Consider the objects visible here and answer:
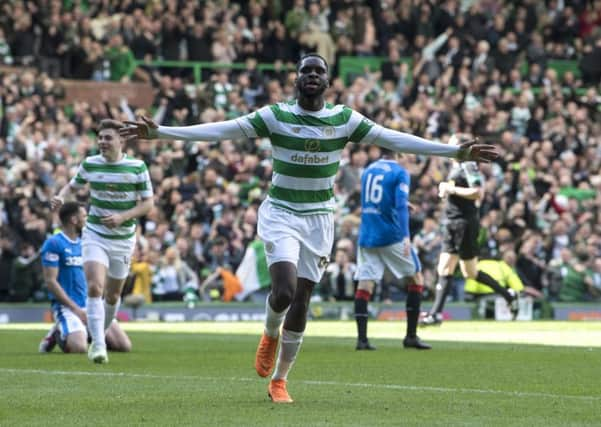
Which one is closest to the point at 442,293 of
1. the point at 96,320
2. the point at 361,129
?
Result: the point at 96,320

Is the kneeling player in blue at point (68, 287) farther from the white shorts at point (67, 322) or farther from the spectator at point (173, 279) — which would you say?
the spectator at point (173, 279)

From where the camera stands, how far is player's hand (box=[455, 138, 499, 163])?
35.1 feet

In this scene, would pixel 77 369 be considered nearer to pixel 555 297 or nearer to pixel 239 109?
pixel 555 297

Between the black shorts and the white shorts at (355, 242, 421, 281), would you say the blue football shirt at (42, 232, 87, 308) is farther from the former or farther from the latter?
the black shorts

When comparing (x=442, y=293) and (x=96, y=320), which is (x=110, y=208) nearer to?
(x=96, y=320)

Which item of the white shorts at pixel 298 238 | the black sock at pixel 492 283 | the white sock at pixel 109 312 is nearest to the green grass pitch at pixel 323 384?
the white sock at pixel 109 312

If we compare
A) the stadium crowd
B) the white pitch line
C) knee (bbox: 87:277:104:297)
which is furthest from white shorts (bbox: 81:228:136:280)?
the stadium crowd

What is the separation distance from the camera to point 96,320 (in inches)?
594

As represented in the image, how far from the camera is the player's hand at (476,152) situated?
35.1 ft

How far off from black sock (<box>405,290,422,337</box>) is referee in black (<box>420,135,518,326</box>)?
4.46 metres

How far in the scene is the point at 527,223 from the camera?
32.2 m

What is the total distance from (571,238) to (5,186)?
11.6m

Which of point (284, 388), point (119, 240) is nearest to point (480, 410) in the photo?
point (284, 388)

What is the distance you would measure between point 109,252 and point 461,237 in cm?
834
